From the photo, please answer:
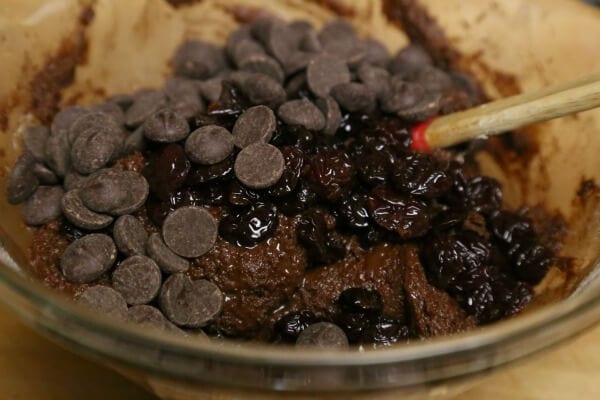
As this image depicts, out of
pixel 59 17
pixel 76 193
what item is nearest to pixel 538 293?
pixel 76 193

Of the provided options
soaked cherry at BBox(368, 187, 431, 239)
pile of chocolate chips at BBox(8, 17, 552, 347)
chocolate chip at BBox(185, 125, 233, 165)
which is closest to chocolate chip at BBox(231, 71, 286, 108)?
Answer: pile of chocolate chips at BBox(8, 17, 552, 347)

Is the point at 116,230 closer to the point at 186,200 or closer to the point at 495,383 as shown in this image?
the point at 186,200

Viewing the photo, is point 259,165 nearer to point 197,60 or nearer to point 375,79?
point 375,79

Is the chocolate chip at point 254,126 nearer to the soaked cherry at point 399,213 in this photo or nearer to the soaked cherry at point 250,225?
the soaked cherry at point 250,225

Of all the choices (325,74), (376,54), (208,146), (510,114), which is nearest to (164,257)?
(208,146)

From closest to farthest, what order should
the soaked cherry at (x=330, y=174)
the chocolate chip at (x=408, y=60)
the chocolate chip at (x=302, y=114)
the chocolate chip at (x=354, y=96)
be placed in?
1. the soaked cherry at (x=330, y=174)
2. the chocolate chip at (x=302, y=114)
3. the chocolate chip at (x=354, y=96)
4. the chocolate chip at (x=408, y=60)

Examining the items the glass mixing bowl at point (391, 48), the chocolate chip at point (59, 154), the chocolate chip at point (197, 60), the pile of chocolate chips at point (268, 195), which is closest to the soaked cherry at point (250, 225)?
the pile of chocolate chips at point (268, 195)
